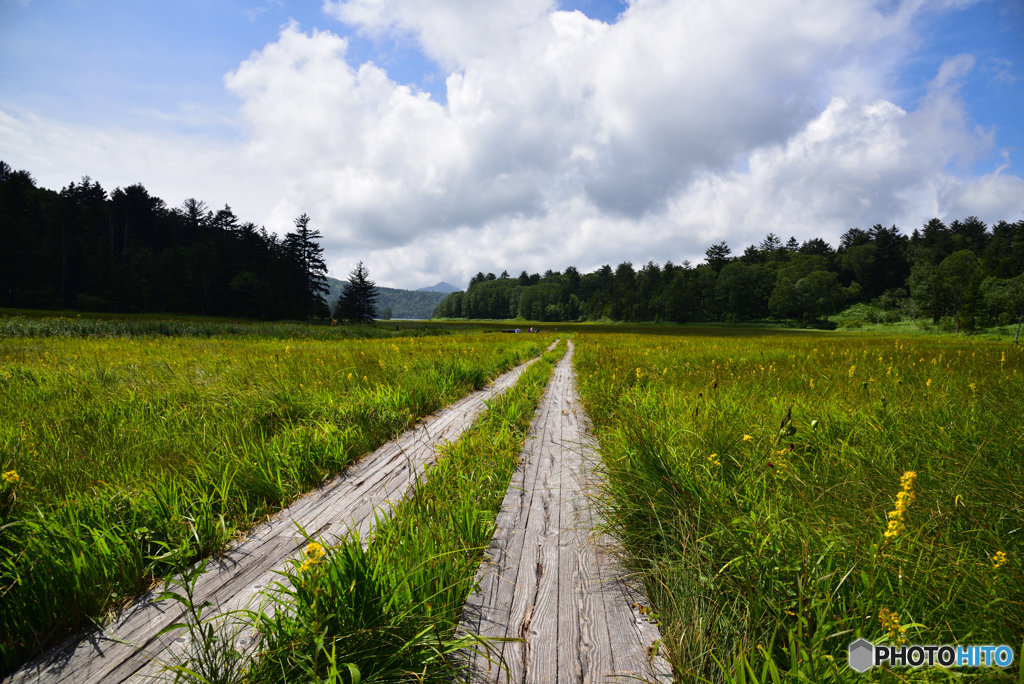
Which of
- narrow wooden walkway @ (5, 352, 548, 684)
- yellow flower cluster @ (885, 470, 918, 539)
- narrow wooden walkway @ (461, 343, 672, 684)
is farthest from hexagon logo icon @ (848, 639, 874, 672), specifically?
narrow wooden walkway @ (5, 352, 548, 684)

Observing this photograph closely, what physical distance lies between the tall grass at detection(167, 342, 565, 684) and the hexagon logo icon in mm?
1269

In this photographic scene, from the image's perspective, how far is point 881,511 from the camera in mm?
1846

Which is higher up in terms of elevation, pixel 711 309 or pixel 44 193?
pixel 44 193

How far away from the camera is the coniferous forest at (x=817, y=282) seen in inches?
2783

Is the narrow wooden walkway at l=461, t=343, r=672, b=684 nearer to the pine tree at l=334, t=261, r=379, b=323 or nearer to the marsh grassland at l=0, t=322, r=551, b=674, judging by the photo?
the marsh grassland at l=0, t=322, r=551, b=674

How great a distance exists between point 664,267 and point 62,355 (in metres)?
121

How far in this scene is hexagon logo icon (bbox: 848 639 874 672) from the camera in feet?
3.71

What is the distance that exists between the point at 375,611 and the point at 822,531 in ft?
A: 6.43

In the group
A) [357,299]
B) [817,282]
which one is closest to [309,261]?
[357,299]

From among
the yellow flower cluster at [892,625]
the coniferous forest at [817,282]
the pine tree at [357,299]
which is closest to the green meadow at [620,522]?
the yellow flower cluster at [892,625]

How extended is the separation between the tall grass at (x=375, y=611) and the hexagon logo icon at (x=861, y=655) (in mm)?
1269

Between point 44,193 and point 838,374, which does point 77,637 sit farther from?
point 44,193

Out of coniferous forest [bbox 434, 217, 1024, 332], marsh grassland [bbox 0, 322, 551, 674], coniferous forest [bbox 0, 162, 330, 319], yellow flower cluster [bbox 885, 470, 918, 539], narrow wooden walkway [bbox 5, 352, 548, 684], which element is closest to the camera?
yellow flower cluster [bbox 885, 470, 918, 539]

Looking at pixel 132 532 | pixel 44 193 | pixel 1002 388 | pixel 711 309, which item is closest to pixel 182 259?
pixel 44 193
